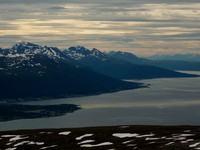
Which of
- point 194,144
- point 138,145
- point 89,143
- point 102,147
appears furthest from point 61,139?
point 194,144

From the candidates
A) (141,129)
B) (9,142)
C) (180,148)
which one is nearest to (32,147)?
(9,142)

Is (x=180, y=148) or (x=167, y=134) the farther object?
(x=167, y=134)

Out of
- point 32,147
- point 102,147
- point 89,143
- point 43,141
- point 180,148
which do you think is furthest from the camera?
point 43,141

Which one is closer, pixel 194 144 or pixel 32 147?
pixel 194 144

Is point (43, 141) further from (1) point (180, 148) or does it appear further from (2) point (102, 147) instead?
(1) point (180, 148)

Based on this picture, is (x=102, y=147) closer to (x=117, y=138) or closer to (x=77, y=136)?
(x=117, y=138)

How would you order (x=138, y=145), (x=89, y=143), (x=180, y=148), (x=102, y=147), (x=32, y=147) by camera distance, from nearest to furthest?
(x=180, y=148) < (x=138, y=145) < (x=102, y=147) < (x=89, y=143) < (x=32, y=147)
